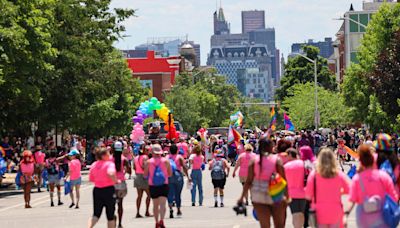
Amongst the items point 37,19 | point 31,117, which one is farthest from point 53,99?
point 37,19

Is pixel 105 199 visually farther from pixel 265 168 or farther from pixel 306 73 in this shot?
pixel 306 73

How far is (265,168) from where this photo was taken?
14852 millimetres

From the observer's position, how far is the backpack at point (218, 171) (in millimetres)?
26528

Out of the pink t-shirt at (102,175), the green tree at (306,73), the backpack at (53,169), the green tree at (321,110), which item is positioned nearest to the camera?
the pink t-shirt at (102,175)

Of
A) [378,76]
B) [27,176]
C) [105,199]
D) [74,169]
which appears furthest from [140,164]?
[378,76]

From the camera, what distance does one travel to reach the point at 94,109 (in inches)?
2169

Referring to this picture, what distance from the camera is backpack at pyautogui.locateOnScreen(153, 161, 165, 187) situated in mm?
19609

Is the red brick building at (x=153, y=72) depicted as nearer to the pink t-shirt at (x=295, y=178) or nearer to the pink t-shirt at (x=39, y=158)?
the pink t-shirt at (x=39, y=158)

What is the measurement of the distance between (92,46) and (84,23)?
2.30 meters

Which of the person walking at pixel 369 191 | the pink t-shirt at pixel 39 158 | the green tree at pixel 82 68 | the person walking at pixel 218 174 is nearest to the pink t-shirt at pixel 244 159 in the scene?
the person walking at pixel 218 174

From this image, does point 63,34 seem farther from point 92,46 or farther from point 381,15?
point 381,15

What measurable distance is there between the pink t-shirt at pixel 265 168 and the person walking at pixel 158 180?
4.89m

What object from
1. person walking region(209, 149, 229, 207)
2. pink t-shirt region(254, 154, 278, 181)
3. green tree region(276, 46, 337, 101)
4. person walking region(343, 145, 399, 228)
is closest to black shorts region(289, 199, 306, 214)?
pink t-shirt region(254, 154, 278, 181)

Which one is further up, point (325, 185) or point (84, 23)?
point (84, 23)
